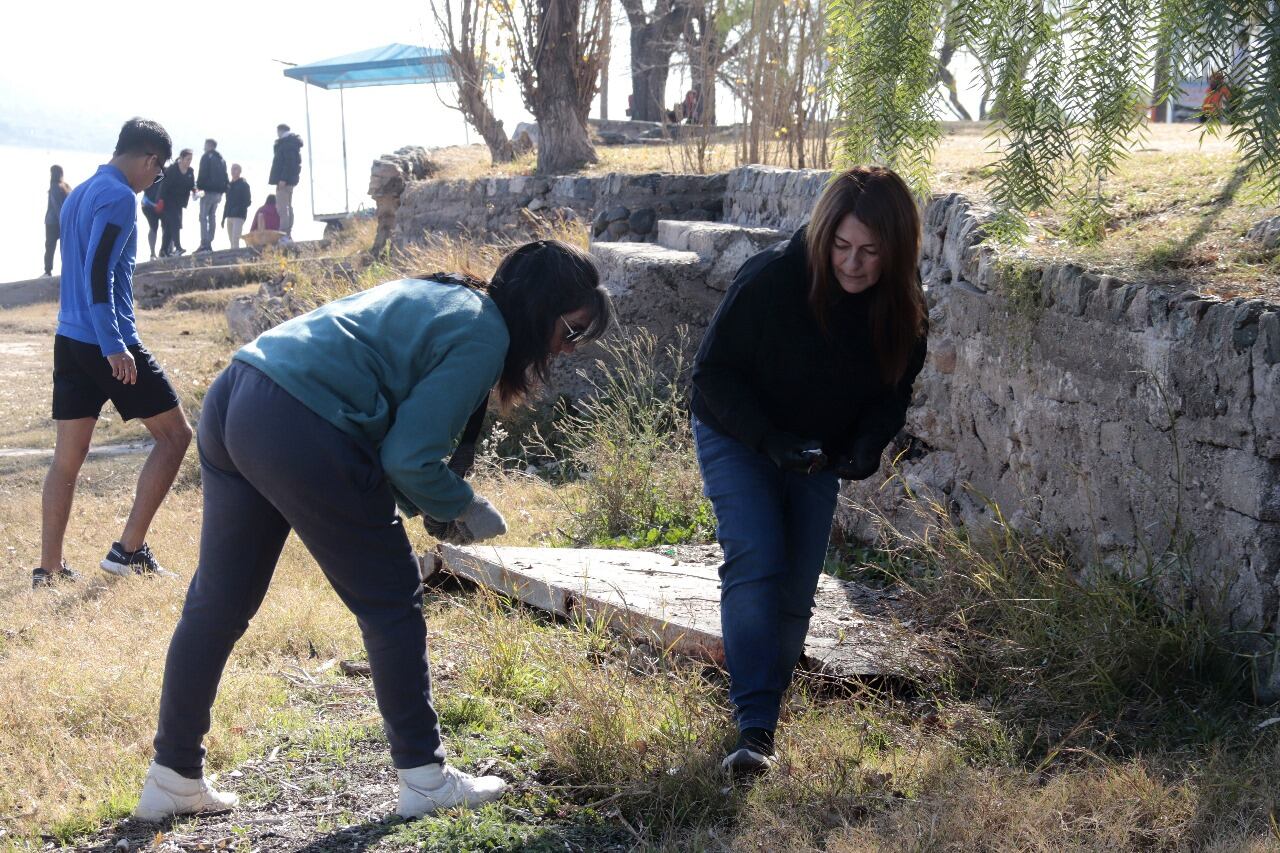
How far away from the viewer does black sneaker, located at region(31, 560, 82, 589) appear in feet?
19.1

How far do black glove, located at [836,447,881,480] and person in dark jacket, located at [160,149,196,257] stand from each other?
60.6 feet

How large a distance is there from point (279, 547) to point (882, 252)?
1698mm

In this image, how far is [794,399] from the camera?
3.31 meters

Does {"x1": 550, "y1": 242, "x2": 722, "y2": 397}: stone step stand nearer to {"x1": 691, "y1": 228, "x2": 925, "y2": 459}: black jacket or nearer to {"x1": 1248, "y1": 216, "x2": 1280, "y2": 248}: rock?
{"x1": 1248, "y1": 216, "x2": 1280, "y2": 248}: rock

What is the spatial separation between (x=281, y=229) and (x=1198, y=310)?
20.4 meters

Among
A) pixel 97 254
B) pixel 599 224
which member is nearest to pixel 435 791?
pixel 97 254

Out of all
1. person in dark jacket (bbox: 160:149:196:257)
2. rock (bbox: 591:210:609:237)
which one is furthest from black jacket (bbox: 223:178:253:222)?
rock (bbox: 591:210:609:237)

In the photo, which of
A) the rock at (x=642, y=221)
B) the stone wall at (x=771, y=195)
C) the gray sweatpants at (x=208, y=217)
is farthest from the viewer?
the gray sweatpants at (x=208, y=217)

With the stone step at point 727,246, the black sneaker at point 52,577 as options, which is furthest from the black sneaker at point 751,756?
the stone step at point 727,246

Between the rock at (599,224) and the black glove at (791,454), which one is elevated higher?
the rock at (599,224)

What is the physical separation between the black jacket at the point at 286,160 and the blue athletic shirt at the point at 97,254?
54.2ft

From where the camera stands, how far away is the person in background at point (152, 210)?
64.8 feet

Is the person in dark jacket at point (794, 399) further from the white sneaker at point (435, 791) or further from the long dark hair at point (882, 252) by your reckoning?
the white sneaker at point (435, 791)

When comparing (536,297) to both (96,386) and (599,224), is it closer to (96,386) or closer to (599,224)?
(96,386)
